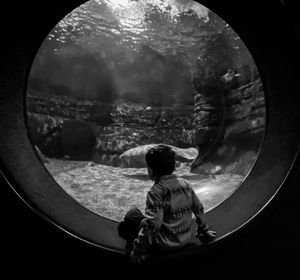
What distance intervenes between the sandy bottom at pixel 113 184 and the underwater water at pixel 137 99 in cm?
1

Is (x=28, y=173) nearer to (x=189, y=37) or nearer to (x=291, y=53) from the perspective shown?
(x=291, y=53)

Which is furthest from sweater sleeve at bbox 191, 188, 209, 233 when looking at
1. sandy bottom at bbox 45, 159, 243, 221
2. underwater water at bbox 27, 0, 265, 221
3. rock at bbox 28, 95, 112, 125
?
rock at bbox 28, 95, 112, 125

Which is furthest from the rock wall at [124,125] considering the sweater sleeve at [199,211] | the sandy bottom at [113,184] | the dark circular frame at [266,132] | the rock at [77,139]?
the sweater sleeve at [199,211]

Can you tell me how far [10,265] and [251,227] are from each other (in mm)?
1020

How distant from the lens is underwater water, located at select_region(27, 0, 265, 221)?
3137 millimetres

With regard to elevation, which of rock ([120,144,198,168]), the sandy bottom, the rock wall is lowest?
the sandy bottom

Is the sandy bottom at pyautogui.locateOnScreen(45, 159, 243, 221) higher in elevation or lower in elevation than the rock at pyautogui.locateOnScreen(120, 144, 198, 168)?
lower

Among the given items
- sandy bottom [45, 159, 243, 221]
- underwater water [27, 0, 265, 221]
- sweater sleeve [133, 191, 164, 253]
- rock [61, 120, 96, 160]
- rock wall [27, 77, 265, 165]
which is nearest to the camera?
sweater sleeve [133, 191, 164, 253]

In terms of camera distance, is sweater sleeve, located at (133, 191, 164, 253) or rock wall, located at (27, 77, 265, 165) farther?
rock wall, located at (27, 77, 265, 165)

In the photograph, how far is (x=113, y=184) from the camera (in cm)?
343

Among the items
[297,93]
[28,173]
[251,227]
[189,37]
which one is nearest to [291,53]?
[297,93]

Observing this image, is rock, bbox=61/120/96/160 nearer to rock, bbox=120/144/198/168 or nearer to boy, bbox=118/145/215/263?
rock, bbox=120/144/198/168

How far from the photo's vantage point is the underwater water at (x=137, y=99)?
3.14 meters

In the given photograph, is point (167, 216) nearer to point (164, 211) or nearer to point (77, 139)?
point (164, 211)
